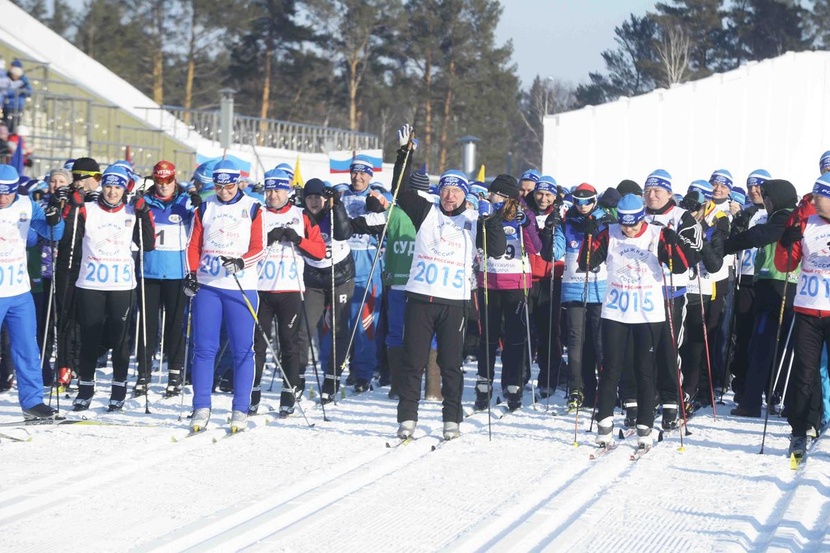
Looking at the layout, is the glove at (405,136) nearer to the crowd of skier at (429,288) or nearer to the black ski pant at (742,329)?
the crowd of skier at (429,288)

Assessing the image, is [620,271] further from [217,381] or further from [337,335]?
[217,381]

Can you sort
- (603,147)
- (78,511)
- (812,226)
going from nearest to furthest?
(78,511), (812,226), (603,147)

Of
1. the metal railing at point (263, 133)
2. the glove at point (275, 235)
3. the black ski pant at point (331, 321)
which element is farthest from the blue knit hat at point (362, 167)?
the metal railing at point (263, 133)

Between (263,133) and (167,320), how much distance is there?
25.3m

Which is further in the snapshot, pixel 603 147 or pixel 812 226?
pixel 603 147

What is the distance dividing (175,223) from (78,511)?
16.0ft

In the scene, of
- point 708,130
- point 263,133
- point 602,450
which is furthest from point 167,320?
point 708,130

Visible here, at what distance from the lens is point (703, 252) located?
940cm

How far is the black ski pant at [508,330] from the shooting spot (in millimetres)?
11234

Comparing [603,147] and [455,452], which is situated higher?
[603,147]

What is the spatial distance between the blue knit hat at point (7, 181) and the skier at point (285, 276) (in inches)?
81.5

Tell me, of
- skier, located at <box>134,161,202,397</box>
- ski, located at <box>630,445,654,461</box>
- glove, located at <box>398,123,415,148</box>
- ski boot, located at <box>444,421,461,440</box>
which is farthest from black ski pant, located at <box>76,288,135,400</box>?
ski, located at <box>630,445,654,461</box>

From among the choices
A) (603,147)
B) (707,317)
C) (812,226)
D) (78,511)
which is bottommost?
(78,511)

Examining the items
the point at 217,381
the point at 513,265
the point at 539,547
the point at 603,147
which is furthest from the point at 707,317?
the point at 603,147
